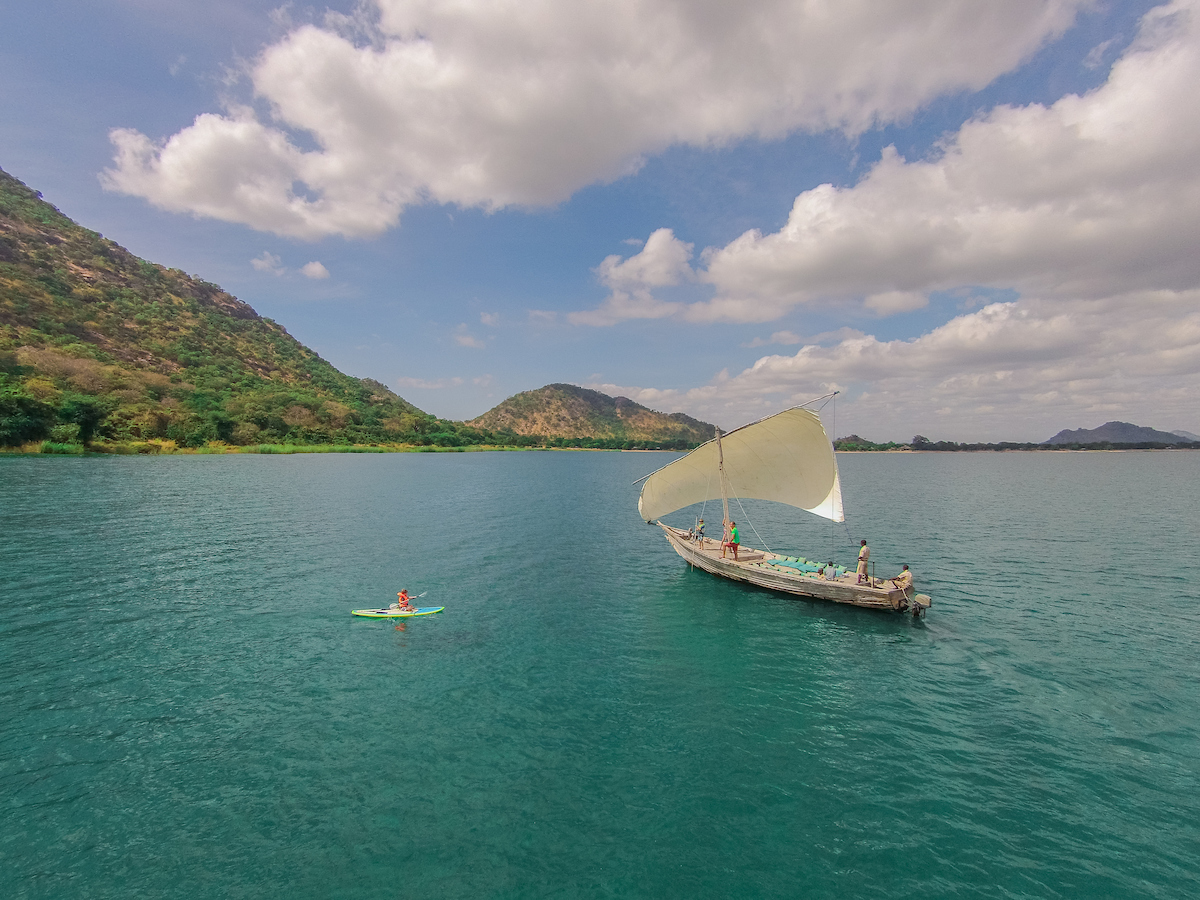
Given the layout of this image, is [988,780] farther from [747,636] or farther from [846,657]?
[747,636]

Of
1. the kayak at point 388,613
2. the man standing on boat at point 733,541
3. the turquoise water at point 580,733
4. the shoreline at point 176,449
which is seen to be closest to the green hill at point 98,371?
the shoreline at point 176,449

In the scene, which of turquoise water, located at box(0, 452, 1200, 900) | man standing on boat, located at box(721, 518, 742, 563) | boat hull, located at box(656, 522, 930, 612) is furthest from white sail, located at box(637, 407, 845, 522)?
turquoise water, located at box(0, 452, 1200, 900)

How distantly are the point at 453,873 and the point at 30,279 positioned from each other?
235386mm

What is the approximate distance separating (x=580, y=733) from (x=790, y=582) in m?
19.2

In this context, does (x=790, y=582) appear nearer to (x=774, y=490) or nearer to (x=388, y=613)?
(x=774, y=490)

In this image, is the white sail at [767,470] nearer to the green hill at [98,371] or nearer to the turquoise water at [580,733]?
the turquoise water at [580,733]

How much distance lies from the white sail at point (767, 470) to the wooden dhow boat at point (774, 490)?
59 millimetres

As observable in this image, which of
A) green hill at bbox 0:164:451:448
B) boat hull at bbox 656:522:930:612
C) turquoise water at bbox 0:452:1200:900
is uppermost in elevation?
green hill at bbox 0:164:451:448

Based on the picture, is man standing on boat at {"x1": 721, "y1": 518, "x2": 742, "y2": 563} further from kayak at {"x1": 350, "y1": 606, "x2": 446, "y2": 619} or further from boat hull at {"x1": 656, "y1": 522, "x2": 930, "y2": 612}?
kayak at {"x1": 350, "y1": 606, "x2": 446, "y2": 619}

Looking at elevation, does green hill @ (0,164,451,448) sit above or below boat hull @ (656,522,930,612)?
above

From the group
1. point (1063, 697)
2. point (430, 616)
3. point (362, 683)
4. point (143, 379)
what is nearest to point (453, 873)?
point (362, 683)

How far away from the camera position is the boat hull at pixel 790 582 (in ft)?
91.9

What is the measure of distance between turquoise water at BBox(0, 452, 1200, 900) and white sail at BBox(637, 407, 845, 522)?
6362 millimetres

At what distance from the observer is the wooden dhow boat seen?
29.4 m
